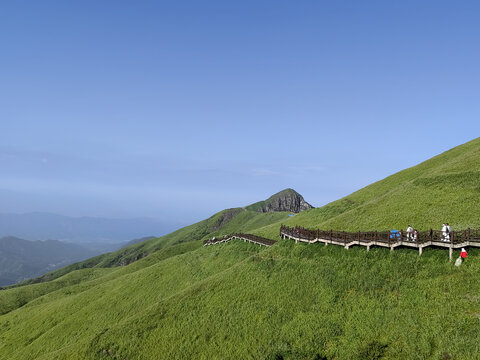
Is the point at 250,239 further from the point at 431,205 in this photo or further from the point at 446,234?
the point at 446,234

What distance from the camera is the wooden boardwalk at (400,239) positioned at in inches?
1136

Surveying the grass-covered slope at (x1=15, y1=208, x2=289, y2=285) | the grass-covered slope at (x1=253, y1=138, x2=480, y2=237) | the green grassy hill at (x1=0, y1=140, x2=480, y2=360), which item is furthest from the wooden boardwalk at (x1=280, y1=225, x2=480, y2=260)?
the grass-covered slope at (x1=15, y1=208, x2=289, y2=285)

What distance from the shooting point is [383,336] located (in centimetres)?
2338

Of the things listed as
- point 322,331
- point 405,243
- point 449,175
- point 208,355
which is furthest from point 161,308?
point 449,175

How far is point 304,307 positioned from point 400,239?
41.6ft

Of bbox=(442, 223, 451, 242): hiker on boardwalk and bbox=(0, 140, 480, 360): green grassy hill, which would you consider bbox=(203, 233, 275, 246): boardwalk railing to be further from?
bbox=(442, 223, 451, 242): hiker on boardwalk

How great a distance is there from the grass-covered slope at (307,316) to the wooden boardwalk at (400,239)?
0.97 m

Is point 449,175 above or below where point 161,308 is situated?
above

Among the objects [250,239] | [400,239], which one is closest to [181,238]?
[250,239]

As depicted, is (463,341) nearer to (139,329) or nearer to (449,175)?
(139,329)

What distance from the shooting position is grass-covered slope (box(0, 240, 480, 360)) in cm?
2288

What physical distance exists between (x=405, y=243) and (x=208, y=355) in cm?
2298

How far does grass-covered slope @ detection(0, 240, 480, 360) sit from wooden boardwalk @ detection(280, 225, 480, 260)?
97 centimetres

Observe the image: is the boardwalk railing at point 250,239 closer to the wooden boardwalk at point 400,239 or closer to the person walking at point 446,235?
the wooden boardwalk at point 400,239
